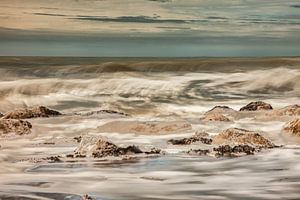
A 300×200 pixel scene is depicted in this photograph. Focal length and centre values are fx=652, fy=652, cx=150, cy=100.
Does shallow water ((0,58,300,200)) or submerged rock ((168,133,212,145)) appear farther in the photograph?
submerged rock ((168,133,212,145))

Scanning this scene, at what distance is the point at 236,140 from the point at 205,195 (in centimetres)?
320

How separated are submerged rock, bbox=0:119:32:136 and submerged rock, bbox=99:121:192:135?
4.26 ft

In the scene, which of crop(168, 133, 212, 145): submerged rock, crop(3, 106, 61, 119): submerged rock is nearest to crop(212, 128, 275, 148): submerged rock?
crop(168, 133, 212, 145): submerged rock

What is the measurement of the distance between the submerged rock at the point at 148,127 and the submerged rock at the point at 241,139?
1443 mm

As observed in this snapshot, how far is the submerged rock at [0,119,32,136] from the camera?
10.2 meters

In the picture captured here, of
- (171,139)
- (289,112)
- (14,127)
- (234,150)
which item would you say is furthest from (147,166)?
(289,112)

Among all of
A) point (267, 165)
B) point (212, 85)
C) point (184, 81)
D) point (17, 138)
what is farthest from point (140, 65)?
point (267, 165)

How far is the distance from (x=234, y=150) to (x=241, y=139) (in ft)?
1.88

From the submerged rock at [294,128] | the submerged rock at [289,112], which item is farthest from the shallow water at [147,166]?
the submerged rock at [289,112]

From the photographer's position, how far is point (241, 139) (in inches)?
348

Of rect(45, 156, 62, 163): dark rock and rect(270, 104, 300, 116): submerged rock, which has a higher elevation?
rect(270, 104, 300, 116): submerged rock

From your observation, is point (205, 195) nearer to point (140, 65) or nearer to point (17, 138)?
point (17, 138)

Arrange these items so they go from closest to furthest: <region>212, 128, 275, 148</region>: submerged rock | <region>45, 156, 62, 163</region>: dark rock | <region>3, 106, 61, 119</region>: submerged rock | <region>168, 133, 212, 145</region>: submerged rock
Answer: <region>45, 156, 62, 163</region>: dark rock, <region>212, 128, 275, 148</region>: submerged rock, <region>168, 133, 212, 145</region>: submerged rock, <region>3, 106, 61, 119</region>: submerged rock

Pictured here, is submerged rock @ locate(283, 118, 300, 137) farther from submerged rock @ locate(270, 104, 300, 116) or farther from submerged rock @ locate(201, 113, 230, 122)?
submerged rock @ locate(270, 104, 300, 116)
